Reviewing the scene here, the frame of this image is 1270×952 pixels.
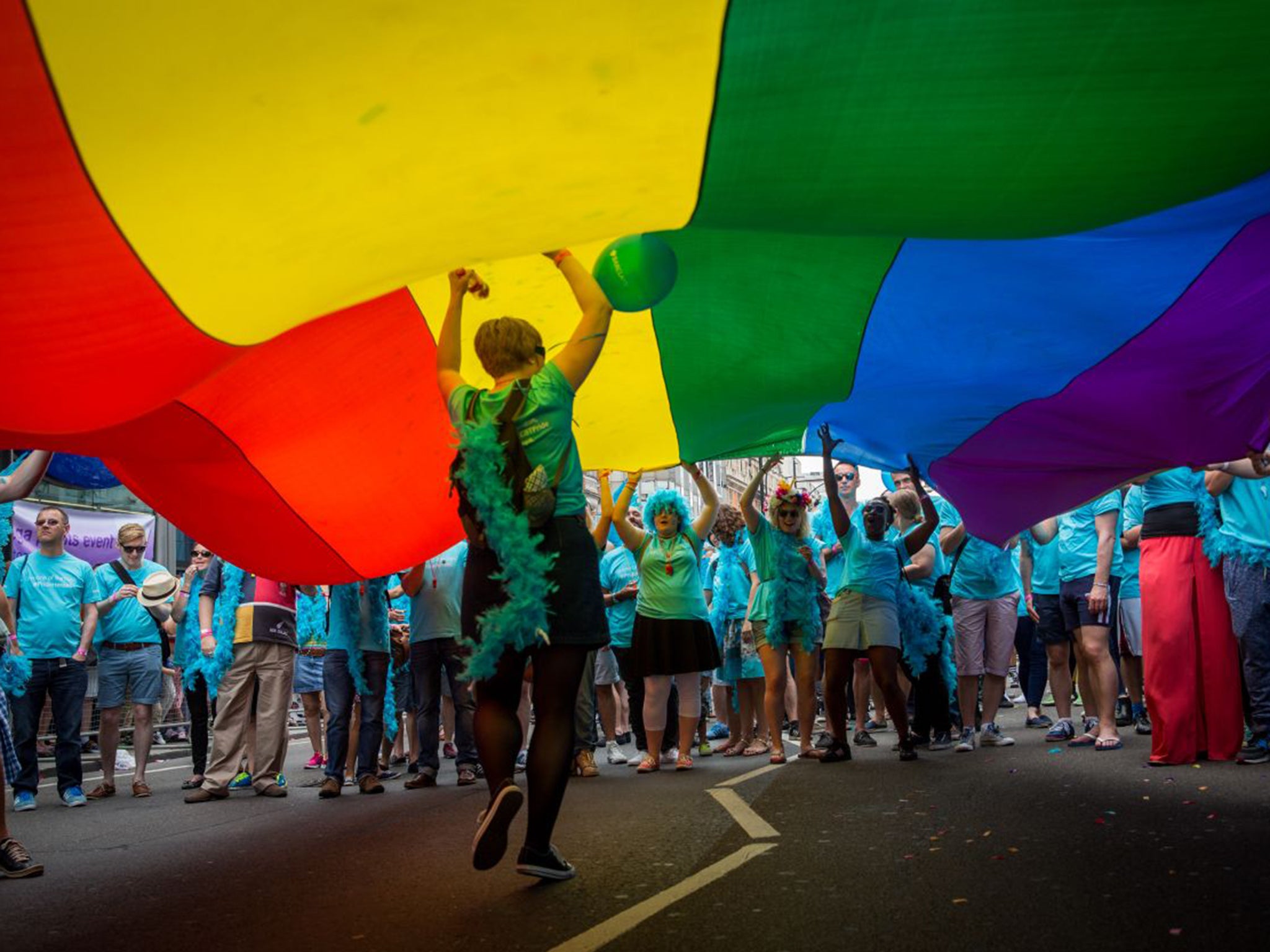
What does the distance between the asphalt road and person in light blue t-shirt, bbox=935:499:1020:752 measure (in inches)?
77.6

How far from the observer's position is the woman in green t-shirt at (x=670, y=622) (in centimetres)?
814

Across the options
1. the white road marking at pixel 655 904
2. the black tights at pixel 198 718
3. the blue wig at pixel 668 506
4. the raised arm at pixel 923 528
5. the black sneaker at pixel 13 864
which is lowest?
the white road marking at pixel 655 904

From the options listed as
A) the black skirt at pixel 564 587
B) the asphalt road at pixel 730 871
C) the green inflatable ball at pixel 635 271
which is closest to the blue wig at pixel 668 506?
the asphalt road at pixel 730 871

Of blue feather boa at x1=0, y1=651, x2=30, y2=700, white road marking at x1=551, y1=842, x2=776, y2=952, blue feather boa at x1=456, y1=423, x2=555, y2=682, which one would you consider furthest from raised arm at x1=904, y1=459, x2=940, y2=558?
blue feather boa at x1=0, y1=651, x2=30, y2=700

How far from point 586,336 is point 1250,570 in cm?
395

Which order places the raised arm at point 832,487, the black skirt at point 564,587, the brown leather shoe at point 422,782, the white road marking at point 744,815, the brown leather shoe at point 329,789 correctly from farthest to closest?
the brown leather shoe at point 422,782
the brown leather shoe at point 329,789
the raised arm at point 832,487
the white road marking at point 744,815
the black skirt at point 564,587

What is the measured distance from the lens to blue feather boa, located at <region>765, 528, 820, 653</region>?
27.0ft

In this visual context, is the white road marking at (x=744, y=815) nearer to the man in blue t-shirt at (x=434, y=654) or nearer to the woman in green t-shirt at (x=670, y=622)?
the woman in green t-shirt at (x=670, y=622)

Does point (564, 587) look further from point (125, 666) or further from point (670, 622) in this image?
point (125, 666)

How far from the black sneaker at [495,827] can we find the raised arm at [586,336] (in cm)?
128

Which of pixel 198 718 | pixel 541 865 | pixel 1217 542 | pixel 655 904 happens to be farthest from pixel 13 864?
pixel 1217 542

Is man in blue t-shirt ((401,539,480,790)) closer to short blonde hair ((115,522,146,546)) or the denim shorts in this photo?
the denim shorts

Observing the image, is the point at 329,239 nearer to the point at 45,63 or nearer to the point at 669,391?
the point at 45,63

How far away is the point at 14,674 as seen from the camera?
7.26m
